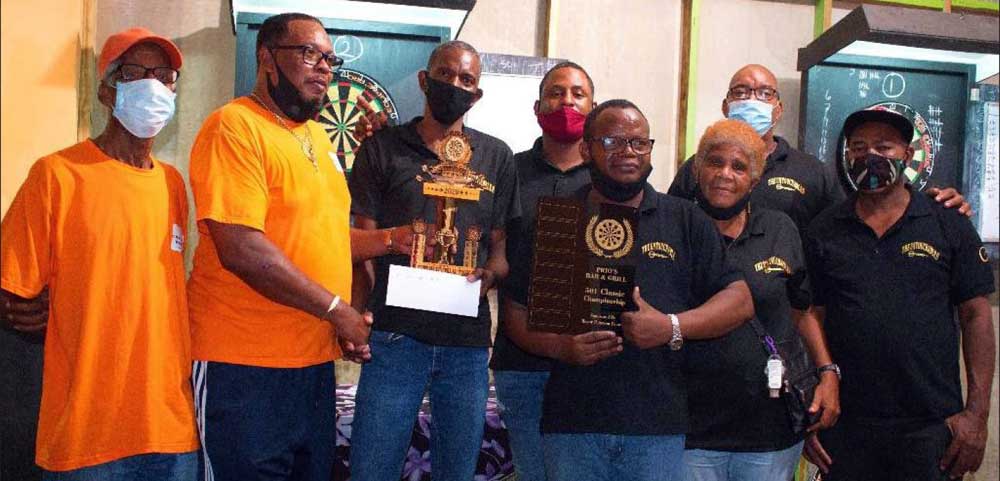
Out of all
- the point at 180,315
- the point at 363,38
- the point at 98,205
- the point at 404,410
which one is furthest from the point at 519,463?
the point at 363,38

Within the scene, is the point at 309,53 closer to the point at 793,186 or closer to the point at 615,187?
the point at 615,187

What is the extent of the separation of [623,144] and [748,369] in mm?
871

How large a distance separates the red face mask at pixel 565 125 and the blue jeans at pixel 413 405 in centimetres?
93

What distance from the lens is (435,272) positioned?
2.82 meters

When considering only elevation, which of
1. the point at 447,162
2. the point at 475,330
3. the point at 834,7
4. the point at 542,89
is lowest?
the point at 475,330

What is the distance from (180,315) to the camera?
2.47 m

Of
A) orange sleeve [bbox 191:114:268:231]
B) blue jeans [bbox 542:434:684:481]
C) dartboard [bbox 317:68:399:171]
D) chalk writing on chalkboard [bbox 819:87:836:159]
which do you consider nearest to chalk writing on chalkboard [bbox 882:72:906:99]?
chalk writing on chalkboard [bbox 819:87:836:159]

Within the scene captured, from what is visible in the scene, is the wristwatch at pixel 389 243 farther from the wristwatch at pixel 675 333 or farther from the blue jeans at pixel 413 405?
the wristwatch at pixel 675 333

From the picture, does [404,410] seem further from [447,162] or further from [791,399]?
[791,399]

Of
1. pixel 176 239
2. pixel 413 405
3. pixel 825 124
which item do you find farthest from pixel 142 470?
pixel 825 124

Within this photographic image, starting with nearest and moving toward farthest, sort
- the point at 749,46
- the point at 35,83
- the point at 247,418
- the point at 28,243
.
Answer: the point at 28,243 < the point at 247,418 < the point at 35,83 < the point at 749,46

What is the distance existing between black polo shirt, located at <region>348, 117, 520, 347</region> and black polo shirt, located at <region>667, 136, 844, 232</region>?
2.76 feet

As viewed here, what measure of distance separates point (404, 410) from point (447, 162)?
89 cm

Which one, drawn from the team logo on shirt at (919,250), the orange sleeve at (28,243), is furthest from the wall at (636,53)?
the orange sleeve at (28,243)
